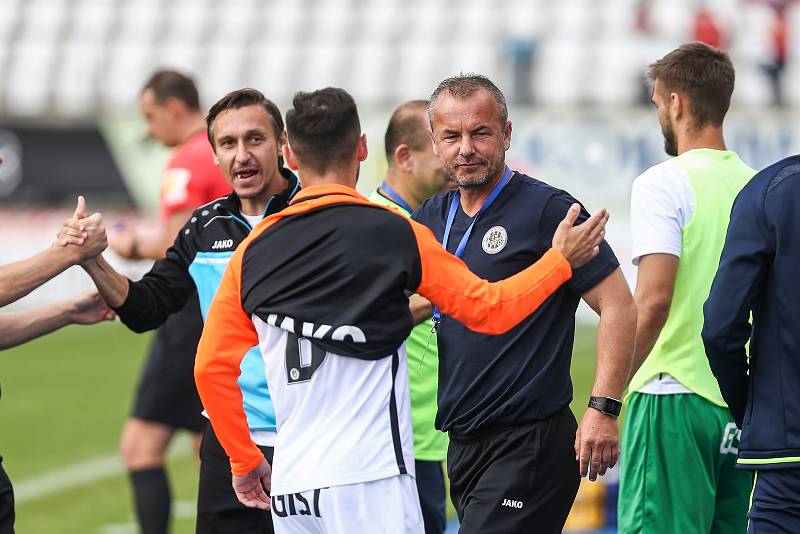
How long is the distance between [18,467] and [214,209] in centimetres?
573

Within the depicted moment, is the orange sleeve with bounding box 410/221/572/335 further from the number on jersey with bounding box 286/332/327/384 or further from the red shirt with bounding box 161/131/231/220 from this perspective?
the red shirt with bounding box 161/131/231/220

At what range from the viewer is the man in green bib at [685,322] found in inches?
182

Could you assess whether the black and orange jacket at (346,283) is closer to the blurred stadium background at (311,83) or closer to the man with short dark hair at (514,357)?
the man with short dark hair at (514,357)

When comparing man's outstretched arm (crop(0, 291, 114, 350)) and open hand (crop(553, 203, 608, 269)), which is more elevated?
open hand (crop(553, 203, 608, 269))

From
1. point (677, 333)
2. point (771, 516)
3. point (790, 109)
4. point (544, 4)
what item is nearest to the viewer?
point (771, 516)

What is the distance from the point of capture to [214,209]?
4.91 metres

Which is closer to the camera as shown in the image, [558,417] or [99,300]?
[558,417]

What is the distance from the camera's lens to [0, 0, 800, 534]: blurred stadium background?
17641mm

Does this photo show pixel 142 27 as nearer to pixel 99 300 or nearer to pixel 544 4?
pixel 544 4

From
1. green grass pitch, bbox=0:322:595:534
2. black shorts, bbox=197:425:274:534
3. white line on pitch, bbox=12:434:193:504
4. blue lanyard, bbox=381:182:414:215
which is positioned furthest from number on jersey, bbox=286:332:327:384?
white line on pitch, bbox=12:434:193:504

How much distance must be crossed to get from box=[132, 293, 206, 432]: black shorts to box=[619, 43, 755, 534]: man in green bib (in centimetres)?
252

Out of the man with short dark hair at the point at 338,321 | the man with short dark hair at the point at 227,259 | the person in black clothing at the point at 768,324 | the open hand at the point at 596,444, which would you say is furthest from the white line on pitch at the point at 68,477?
the person in black clothing at the point at 768,324

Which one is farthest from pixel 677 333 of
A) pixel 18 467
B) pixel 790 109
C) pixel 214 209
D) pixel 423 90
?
pixel 423 90

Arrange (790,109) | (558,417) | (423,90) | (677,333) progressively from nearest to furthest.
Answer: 1. (558,417)
2. (677,333)
3. (790,109)
4. (423,90)
